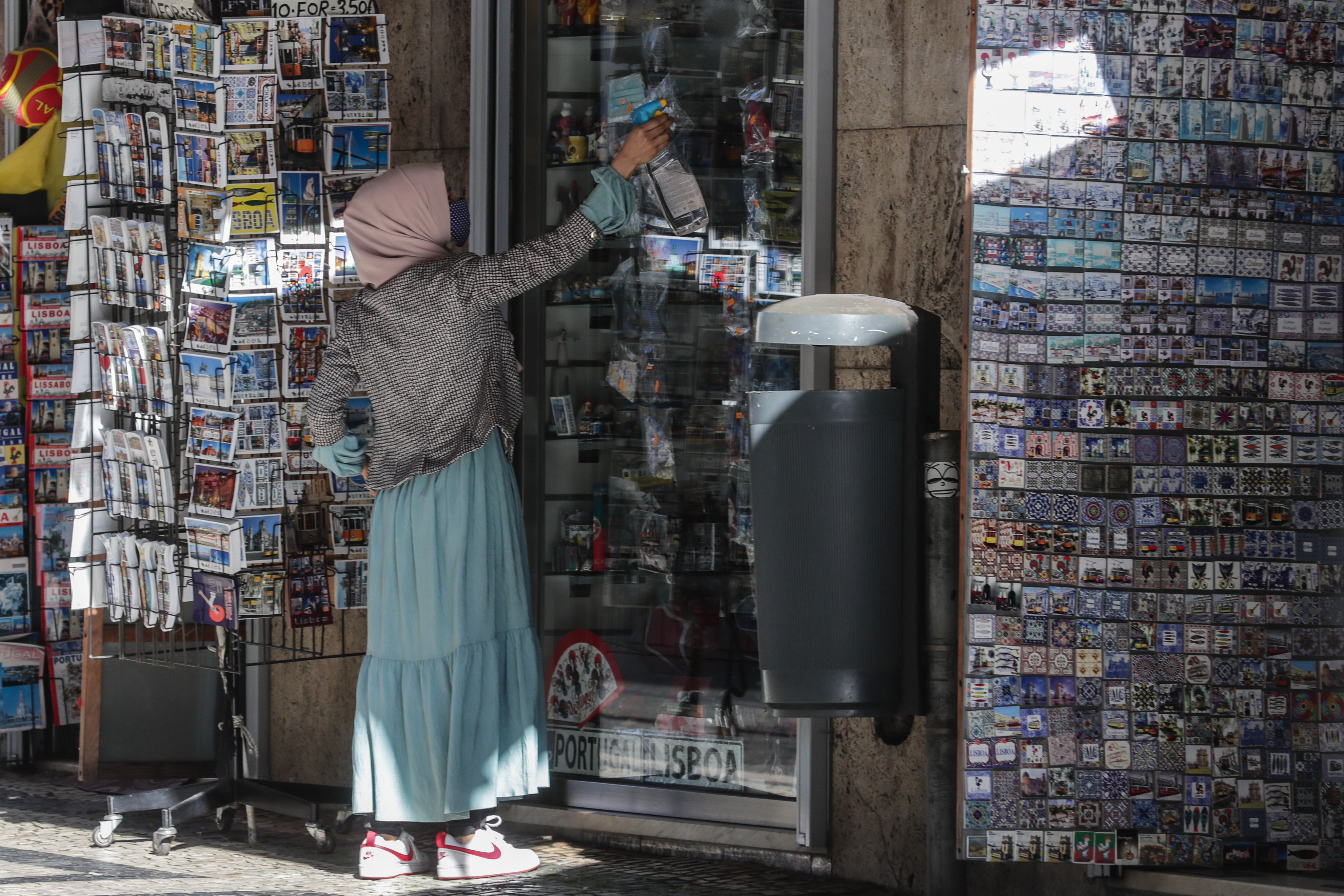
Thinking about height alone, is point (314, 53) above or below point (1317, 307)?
Result: above

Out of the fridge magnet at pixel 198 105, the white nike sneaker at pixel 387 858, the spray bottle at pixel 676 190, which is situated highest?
the fridge magnet at pixel 198 105

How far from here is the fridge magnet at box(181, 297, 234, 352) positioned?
12.9ft

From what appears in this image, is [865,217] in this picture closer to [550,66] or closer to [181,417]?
[550,66]

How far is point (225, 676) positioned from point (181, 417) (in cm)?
80

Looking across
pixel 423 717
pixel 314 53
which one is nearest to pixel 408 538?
pixel 423 717

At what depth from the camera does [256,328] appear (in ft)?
13.0

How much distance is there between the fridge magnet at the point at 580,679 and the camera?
4.33m

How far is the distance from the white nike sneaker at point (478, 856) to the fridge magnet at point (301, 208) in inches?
70.5

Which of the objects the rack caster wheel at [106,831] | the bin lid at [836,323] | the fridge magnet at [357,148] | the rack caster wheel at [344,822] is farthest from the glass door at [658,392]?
the rack caster wheel at [106,831]

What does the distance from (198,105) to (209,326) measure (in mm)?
646

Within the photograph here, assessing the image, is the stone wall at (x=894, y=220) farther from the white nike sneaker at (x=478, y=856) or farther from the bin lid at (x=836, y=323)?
the white nike sneaker at (x=478, y=856)

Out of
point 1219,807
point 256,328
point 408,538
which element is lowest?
point 1219,807

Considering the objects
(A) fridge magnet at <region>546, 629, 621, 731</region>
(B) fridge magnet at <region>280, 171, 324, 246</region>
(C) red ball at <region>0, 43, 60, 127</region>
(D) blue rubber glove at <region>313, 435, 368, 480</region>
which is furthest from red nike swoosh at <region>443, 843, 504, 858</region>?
(C) red ball at <region>0, 43, 60, 127</region>

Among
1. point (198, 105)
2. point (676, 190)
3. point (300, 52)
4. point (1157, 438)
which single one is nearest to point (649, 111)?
point (676, 190)
